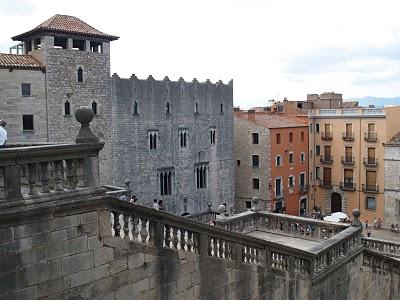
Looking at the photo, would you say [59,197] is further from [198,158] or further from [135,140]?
[198,158]

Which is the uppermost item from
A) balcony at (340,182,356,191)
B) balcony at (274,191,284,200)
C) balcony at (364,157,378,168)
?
balcony at (364,157,378,168)

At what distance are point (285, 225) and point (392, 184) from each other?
1373 inches

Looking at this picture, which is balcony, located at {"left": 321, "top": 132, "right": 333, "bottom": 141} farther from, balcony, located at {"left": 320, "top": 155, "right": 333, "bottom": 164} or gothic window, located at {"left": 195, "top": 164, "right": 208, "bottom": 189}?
gothic window, located at {"left": 195, "top": 164, "right": 208, "bottom": 189}

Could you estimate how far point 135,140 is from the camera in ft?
135

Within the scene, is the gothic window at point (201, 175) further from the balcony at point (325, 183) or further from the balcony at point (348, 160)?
the balcony at point (348, 160)

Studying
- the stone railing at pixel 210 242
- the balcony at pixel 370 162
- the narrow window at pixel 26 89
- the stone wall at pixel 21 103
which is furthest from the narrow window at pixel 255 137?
the stone railing at pixel 210 242

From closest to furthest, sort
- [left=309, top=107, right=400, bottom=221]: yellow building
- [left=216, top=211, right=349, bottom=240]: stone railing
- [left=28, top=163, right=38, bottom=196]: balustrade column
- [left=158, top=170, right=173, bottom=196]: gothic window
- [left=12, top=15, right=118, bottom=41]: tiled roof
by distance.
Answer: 1. [left=28, top=163, right=38, bottom=196]: balustrade column
2. [left=216, top=211, right=349, bottom=240]: stone railing
3. [left=12, top=15, right=118, bottom=41]: tiled roof
4. [left=158, top=170, right=173, bottom=196]: gothic window
5. [left=309, top=107, right=400, bottom=221]: yellow building

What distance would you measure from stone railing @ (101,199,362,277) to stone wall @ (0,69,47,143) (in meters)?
24.5

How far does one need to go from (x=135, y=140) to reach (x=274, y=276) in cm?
3040

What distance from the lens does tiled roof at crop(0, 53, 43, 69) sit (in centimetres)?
3259

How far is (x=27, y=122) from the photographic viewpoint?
33.8 meters

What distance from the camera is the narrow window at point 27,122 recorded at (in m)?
33.6

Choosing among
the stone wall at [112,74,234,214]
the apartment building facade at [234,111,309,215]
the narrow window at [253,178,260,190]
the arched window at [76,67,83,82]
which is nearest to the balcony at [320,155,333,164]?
the apartment building facade at [234,111,309,215]

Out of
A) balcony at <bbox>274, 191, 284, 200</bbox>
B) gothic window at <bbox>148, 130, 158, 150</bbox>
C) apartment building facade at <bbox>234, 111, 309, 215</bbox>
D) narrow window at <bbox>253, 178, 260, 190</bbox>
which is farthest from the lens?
narrow window at <bbox>253, 178, 260, 190</bbox>
